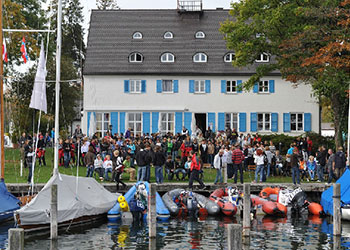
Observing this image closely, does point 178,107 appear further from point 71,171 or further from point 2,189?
point 2,189

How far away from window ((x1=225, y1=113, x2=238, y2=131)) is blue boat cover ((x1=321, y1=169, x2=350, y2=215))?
23683 mm

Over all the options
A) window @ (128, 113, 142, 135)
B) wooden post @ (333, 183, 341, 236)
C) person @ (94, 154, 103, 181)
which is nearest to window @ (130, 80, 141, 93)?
window @ (128, 113, 142, 135)

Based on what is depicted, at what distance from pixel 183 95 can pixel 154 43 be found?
556cm

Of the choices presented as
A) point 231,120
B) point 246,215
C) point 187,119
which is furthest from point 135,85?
point 246,215

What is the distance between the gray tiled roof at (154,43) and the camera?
5356 centimetres

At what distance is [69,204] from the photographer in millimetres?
25781

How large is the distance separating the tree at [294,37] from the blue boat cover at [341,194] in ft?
26.5

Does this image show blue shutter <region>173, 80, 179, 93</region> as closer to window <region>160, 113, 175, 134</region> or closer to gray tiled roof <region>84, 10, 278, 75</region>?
gray tiled roof <region>84, 10, 278, 75</region>

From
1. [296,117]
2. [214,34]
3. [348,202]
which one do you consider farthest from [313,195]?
[214,34]

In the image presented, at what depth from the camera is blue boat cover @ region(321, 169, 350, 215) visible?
27.5 m

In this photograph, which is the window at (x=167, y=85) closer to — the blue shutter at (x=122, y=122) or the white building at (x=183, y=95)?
the white building at (x=183, y=95)

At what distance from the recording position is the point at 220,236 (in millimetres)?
24203

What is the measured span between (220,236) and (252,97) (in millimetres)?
30469

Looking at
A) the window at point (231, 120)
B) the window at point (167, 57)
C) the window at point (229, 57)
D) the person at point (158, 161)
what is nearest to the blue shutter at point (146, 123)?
the window at point (167, 57)
